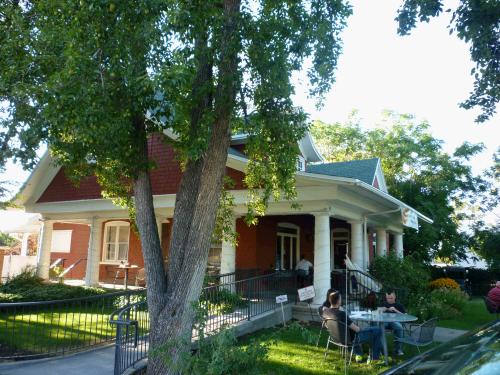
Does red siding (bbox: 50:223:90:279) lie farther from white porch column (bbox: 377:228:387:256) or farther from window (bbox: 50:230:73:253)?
white porch column (bbox: 377:228:387:256)

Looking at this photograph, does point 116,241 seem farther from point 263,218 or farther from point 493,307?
point 493,307

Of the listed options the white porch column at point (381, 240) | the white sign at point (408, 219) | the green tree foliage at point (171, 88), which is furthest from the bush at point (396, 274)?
the green tree foliage at point (171, 88)

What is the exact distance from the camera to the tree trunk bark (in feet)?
20.3

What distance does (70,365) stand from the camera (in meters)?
7.63

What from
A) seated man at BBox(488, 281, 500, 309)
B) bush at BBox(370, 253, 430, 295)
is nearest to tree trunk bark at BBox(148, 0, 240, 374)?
seated man at BBox(488, 281, 500, 309)

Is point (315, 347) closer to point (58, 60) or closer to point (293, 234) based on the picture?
point (58, 60)

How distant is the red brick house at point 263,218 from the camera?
1270 centimetres

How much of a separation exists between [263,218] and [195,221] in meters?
11.0

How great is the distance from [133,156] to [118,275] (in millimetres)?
14648

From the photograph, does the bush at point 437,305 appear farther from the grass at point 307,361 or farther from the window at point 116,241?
the window at point 116,241

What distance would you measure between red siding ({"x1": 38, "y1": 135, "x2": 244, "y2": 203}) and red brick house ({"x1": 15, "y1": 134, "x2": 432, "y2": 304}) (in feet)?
0.11

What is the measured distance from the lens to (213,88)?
7.25 meters

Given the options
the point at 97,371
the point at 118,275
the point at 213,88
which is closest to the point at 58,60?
the point at 213,88

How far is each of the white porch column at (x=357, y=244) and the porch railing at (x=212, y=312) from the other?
7.02 feet
